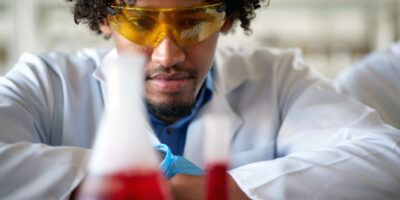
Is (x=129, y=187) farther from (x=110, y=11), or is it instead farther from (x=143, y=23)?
(x=110, y=11)

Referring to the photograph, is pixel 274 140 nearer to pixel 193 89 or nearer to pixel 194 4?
pixel 193 89

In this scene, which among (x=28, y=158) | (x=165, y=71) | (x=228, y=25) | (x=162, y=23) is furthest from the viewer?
(x=228, y=25)

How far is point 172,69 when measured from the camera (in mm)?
1213

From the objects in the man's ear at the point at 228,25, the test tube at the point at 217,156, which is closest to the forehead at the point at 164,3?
the man's ear at the point at 228,25

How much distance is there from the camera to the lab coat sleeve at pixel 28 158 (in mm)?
839

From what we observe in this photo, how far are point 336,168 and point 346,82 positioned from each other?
0.86 metres

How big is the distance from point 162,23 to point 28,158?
0.42 m

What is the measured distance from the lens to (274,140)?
4.70ft

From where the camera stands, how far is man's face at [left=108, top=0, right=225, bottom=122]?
1.14 meters

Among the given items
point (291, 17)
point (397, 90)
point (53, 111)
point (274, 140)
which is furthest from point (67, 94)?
point (291, 17)

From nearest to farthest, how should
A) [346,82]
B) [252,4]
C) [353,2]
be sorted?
1. [252,4]
2. [346,82]
3. [353,2]

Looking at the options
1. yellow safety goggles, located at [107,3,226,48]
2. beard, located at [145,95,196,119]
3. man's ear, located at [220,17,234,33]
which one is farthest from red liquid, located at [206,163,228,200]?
man's ear, located at [220,17,234,33]

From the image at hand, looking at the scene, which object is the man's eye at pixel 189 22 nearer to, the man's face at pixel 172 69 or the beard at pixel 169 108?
the man's face at pixel 172 69

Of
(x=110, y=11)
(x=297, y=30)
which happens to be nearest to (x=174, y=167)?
(x=110, y=11)
